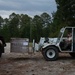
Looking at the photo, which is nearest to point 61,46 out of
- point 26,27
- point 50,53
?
point 50,53

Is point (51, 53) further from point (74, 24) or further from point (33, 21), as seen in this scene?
point (33, 21)

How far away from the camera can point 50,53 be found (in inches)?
782

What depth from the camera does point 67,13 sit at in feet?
167

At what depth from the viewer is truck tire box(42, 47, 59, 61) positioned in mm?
19656

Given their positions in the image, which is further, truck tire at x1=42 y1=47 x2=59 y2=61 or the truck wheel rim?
the truck wheel rim

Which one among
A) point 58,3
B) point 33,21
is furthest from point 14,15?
point 58,3

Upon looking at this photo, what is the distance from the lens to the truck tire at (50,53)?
19.7 m

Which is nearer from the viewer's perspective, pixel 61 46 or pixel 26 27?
pixel 61 46

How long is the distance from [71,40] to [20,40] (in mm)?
3346

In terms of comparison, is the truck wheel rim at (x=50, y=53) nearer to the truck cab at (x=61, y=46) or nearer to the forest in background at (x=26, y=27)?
the truck cab at (x=61, y=46)

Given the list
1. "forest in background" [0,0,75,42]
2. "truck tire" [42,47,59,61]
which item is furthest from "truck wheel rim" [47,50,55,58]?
"forest in background" [0,0,75,42]

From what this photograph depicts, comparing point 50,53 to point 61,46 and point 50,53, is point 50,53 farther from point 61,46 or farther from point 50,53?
point 61,46

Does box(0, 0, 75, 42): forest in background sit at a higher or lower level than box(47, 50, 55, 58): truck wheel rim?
higher

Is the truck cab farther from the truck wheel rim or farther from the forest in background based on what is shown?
the forest in background
